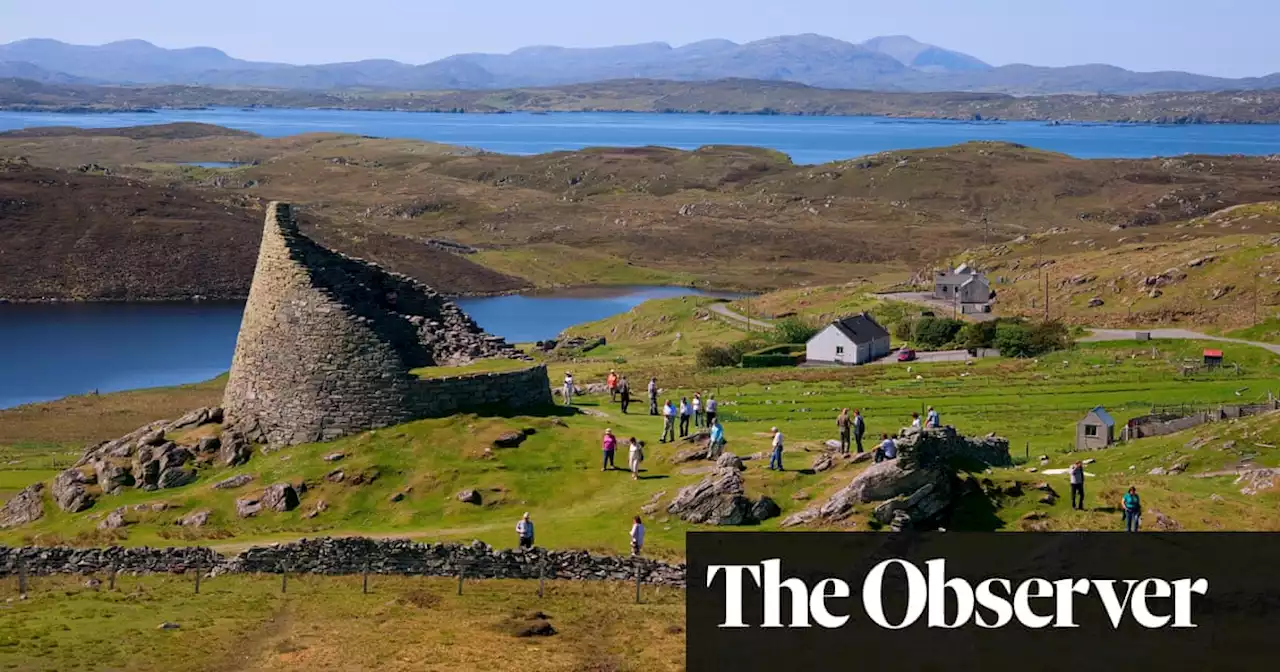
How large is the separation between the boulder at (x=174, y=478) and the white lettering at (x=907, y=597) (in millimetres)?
20355

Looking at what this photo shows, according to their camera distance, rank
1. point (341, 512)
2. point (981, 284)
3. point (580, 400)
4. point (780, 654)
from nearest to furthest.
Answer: point (780, 654) < point (341, 512) < point (580, 400) < point (981, 284)

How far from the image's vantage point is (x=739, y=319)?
3935 inches

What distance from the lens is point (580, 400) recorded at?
47.2m

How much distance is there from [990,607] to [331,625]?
10.9m

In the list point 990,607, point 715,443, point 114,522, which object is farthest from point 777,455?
point 114,522

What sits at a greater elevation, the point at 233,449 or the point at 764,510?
the point at 764,510

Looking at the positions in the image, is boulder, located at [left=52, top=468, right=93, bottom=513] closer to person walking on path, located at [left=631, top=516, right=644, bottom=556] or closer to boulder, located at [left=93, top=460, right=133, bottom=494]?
boulder, located at [left=93, top=460, right=133, bottom=494]

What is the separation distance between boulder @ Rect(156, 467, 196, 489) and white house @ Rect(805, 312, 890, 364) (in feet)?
142

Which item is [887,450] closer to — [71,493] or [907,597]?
[907,597]

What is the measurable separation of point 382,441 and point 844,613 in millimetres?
16230

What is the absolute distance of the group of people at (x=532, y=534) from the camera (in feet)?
92.9

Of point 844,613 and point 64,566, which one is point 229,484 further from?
point 844,613

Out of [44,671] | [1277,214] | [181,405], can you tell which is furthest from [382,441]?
[1277,214]

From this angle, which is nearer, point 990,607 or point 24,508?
point 990,607
